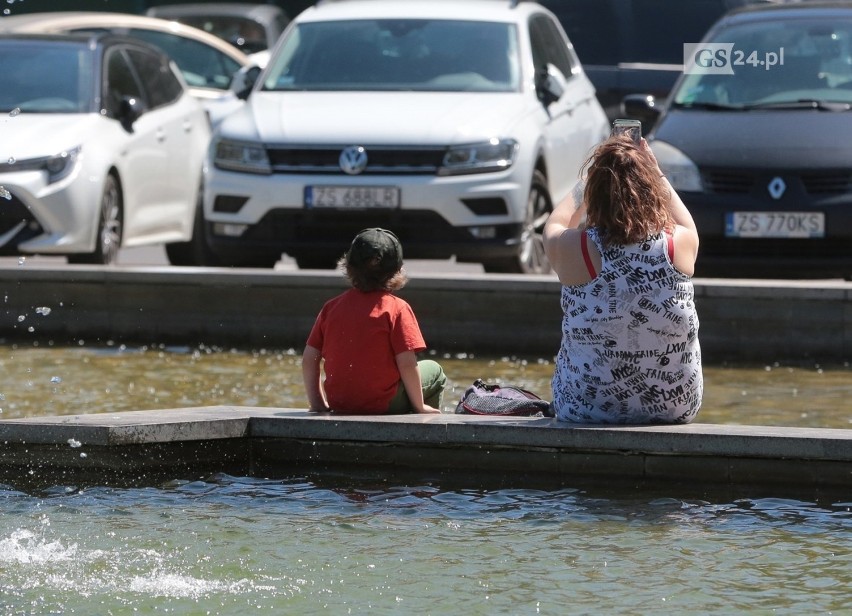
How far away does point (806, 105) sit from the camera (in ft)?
37.9

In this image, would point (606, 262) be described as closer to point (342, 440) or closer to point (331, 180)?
point (342, 440)

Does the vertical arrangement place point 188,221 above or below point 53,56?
below

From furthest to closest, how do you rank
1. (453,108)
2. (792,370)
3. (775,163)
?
1. (453,108)
2. (775,163)
3. (792,370)

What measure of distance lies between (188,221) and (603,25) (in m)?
4.90

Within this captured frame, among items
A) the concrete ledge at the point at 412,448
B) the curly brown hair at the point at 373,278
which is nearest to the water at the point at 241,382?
the curly brown hair at the point at 373,278

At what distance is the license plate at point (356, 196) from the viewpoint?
1116 centimetres

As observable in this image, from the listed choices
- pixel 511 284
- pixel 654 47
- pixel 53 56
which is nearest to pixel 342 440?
pixel 511 284

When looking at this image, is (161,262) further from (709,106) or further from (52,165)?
(709,106)

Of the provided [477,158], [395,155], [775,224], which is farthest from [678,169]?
[395,155]

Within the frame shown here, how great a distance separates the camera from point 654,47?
16969 millimetres

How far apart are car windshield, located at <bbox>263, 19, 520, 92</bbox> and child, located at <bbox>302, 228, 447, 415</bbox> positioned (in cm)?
532

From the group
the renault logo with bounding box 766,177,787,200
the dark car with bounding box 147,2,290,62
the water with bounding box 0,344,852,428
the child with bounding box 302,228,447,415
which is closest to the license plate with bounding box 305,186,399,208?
the water with bounding box 0,344,852,428

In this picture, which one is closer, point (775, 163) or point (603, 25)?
point (775, 163)

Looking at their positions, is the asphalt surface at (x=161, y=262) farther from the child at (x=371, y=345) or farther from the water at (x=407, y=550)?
the water at (x=407, y=550)
